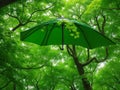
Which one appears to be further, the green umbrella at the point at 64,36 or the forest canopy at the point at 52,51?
the forest canopy at the point at 52,51

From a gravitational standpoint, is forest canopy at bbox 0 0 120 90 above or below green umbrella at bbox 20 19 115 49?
below

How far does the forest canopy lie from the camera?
34.7 ft

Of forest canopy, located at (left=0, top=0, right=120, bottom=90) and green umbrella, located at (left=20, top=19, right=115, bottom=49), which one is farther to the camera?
forest canopy, located at (left=0, top=0, right=120, bottom=90)

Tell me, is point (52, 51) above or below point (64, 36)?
below

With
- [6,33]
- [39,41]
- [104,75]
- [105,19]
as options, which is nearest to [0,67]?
[6,33]

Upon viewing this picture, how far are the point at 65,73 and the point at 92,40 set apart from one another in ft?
A: 49.1

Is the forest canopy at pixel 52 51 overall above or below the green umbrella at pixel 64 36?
below

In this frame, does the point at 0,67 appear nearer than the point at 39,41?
No

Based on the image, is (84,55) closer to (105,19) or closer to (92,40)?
(105,19)

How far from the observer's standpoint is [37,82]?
76.8ft

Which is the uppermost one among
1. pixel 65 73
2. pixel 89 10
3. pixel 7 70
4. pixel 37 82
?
pixel 89 10

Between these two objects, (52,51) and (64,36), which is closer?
(64,36)

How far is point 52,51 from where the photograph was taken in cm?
1961

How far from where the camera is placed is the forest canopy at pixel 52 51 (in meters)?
10.6
